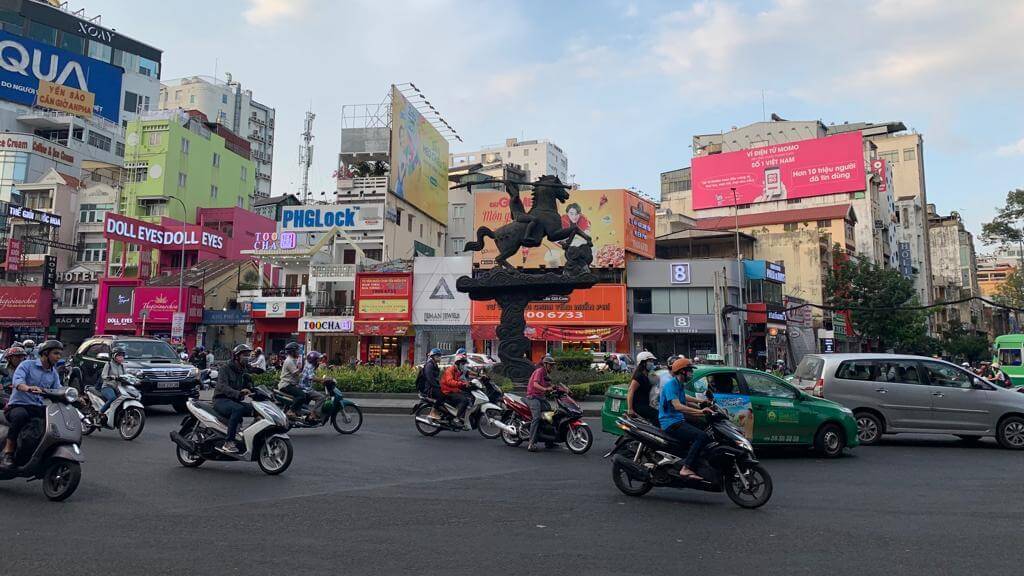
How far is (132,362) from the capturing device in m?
15.1

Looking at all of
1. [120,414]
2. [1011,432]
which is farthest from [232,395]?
[1011,432]

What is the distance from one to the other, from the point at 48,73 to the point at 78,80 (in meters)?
2.31

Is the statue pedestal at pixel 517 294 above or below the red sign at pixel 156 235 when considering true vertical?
below

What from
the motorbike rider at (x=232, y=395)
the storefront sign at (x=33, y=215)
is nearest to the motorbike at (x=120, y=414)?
the motorbike rider at (x=232, y=395)

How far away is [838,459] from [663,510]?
5.15m

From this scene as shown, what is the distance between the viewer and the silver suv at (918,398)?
1224 centimetres

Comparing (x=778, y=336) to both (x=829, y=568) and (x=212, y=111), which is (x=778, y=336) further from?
(x=212, y=111)

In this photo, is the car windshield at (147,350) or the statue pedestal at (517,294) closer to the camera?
the car windshield at (147,350)

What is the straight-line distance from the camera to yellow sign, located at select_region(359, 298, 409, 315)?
45.3 meters

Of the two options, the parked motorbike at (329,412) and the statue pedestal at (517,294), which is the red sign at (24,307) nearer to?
the statue pedestal at (517,294)

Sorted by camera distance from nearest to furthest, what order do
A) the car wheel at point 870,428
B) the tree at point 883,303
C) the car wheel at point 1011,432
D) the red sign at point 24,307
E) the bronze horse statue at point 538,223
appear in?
the car wheel at point 1011,432 → the car wheel at point 870,428 → the bronze horse statue at point 538,223 → the tree at point 883,303 → the red sign at point 24,307

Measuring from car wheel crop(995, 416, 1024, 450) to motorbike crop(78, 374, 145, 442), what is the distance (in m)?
15.3

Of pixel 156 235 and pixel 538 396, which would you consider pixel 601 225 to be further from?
pixel 538 396

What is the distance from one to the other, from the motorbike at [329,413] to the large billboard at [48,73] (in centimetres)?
5629
